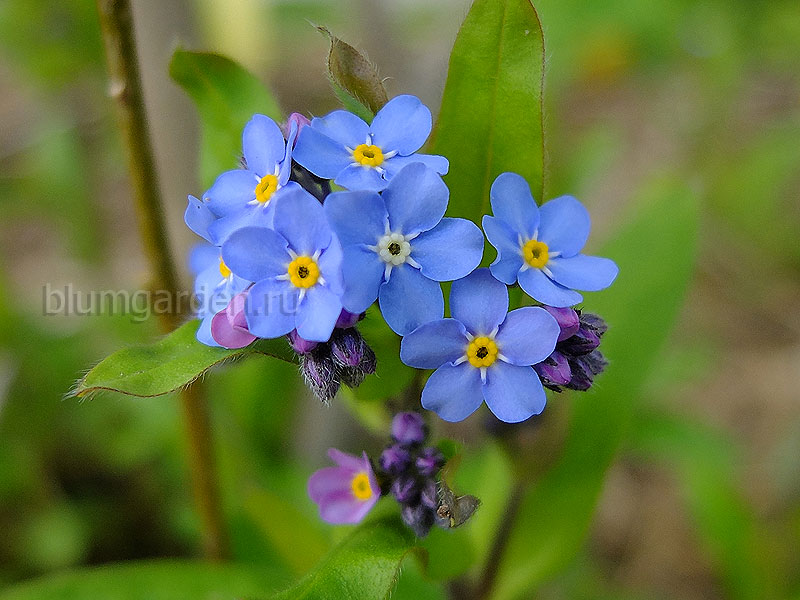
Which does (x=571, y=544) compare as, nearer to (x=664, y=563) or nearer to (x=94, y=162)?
(x=664, y=563)

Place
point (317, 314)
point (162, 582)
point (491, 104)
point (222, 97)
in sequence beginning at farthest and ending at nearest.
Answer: point (162, 582), point (222, 97), point (491, 104), point (317, 314)

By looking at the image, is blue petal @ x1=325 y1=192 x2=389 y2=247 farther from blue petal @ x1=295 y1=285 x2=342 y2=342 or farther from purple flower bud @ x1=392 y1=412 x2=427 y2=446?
purple flower bud @ x1=392 y1=412 x2=427 y2=446

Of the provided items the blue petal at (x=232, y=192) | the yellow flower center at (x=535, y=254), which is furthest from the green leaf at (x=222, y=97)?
the yellow flower center at (x=535, y=254)

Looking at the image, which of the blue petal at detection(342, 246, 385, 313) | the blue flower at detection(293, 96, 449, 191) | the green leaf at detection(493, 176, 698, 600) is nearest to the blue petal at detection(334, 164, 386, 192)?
the blue flower at detection(293, 96, 449, 191)

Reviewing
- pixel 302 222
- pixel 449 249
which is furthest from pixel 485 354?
pixel 302 222

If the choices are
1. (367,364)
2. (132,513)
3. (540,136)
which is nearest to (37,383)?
(132,513)

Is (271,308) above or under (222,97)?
under

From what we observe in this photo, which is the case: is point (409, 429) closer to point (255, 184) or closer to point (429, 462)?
point (429, 462)

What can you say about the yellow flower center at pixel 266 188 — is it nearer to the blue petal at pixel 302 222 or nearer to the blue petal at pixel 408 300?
the blue petal at pixel 302 222
